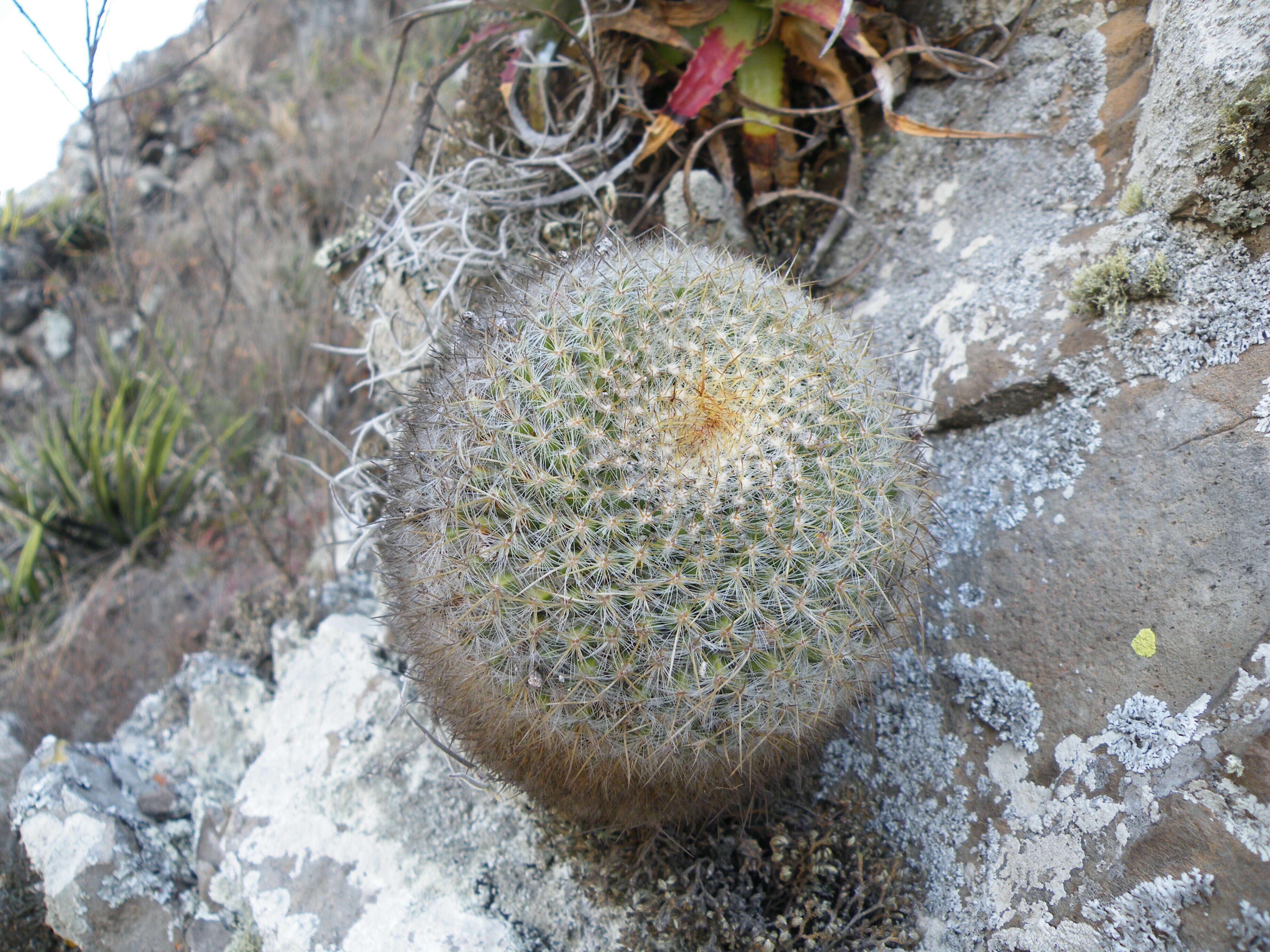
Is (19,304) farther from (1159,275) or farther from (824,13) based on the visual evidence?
(1159,275)

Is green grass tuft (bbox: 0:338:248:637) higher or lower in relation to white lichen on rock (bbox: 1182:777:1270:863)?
higher

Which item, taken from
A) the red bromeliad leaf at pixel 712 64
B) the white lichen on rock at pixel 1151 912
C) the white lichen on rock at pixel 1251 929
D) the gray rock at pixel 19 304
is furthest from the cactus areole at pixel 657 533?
the gray rock at pixel 19 304

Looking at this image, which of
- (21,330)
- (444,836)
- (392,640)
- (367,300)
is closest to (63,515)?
(21,330)

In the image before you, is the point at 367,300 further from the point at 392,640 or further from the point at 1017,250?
the point at 1017,250

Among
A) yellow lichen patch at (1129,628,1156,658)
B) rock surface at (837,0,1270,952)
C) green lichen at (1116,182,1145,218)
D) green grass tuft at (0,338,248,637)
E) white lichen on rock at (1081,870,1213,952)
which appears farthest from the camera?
green grass tuft at (0,338,248,637)

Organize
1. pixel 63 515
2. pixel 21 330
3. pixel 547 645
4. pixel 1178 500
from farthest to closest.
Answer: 1. pixel 21 330
2. pixel 63 515
3. pixel 1178 500
4. pixel 547 645

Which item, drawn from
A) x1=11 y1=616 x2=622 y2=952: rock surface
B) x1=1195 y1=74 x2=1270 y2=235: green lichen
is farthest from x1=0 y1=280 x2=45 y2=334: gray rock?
x1=1195 y1=74 x2=1270 y2=235: green lichen

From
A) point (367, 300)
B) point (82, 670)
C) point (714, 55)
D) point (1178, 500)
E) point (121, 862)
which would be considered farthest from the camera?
point (82, 670)

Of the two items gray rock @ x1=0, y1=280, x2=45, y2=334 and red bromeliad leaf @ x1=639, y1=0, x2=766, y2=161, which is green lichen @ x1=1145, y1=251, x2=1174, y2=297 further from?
gray rock @ x1=0, y1=280, x2=45, y2=334
